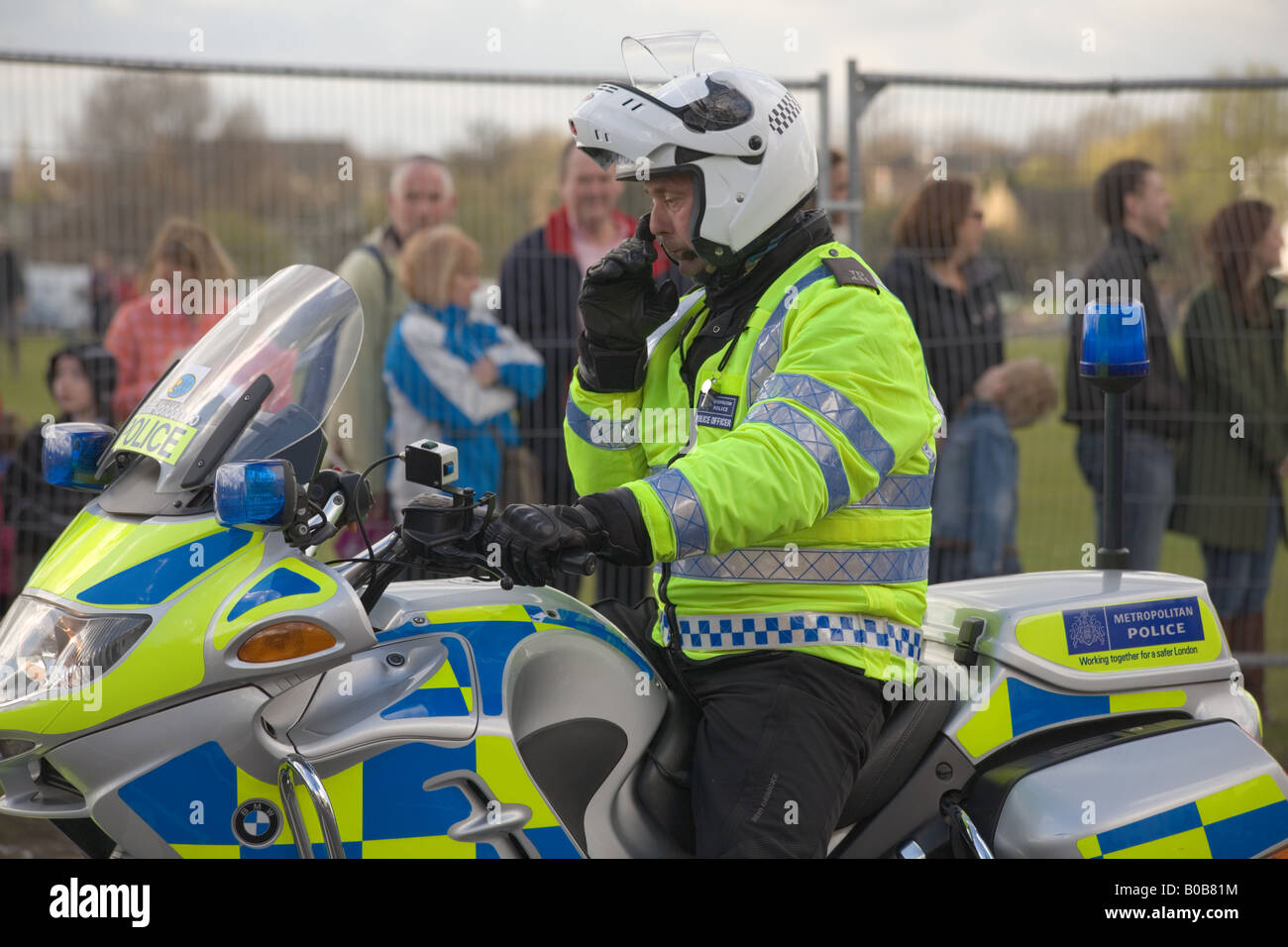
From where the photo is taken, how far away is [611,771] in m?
2.61

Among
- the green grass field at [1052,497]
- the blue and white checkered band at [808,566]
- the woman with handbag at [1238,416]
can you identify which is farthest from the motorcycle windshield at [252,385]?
the woman with handbag at [1238,416]

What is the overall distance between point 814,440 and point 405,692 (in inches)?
33.3

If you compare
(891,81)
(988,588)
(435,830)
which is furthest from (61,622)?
(891,81)

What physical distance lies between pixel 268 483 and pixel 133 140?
429 cm

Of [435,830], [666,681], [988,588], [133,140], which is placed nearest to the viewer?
[435,830]

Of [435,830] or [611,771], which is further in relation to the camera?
[611,771]

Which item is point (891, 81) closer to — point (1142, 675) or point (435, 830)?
point (1142, 675)

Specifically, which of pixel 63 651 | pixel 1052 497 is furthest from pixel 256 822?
pixel 1052 497

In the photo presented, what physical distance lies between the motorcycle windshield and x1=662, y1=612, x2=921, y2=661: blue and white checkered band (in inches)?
33.3

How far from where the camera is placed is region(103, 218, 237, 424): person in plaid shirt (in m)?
5.90

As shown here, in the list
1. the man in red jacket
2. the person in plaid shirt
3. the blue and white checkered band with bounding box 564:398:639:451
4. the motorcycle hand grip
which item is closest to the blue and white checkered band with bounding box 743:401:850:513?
the motorcycle hand grip

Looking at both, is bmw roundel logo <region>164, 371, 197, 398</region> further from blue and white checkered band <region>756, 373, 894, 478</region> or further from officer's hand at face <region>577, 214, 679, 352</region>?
blue and white checkered band <region>756, 373, 894, 478</region>

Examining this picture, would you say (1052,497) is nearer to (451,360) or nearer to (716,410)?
(451,360)

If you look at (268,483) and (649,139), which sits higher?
(649,139)
